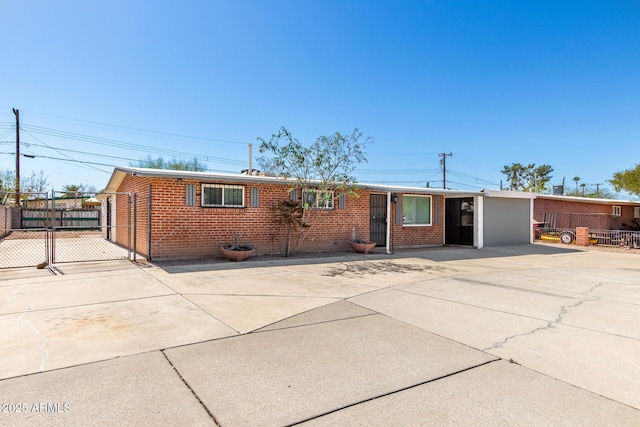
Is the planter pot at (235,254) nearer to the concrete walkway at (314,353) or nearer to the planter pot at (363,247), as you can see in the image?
the concrete walkway at (314,353)

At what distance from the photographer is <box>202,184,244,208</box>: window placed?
10215mm

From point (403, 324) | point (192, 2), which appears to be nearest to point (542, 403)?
point (403, 324)

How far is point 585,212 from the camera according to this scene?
23047mm

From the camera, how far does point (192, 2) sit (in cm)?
947

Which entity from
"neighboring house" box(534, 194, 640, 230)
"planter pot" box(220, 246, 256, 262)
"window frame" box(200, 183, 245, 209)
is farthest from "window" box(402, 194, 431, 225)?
"neighboring house" box(534, 194, 640, 230)

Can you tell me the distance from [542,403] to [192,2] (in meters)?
11.3

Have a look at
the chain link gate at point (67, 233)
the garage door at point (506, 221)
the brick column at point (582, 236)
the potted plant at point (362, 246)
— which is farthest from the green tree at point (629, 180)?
the chain link gate at point (67, 233)

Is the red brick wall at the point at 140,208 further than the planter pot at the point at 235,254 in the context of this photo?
Yes

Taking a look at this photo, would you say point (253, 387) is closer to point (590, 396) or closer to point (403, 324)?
point (403, 324)

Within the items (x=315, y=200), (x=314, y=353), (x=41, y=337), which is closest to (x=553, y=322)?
(x=314, y=353)

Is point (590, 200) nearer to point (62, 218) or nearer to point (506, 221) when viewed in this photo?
point (506, 221)

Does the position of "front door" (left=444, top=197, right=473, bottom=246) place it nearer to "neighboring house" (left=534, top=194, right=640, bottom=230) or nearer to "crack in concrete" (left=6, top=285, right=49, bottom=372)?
"neighboring house" (left=534, top=194, right=640, bottom=230)

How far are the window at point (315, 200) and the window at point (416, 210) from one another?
3.60m

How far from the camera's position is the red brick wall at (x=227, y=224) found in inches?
377
